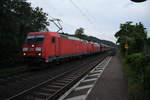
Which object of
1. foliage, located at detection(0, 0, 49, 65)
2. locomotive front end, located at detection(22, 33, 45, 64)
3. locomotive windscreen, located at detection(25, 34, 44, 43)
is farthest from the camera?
foliage, located at detection(0, 0, 49, 65)

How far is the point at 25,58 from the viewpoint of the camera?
1656 centimetres

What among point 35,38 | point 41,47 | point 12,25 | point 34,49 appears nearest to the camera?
point 41,47

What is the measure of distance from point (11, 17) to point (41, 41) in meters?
6.25

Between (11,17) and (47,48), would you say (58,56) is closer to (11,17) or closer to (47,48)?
(47,48)

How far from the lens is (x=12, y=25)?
803 inches

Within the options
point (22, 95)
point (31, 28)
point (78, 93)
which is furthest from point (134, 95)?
point (31, 28)

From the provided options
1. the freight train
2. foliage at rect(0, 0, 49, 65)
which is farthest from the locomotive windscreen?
foliage at rect(0, 0, 49, 65)

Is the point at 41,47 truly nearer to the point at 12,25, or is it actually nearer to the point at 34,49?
the point at 34,49

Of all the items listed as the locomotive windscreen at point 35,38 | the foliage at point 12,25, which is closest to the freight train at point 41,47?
the locomotive windscreen at point 35,38

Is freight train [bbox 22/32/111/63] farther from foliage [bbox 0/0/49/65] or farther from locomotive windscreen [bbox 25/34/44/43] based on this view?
foliage [bbox 0/0/49/65]

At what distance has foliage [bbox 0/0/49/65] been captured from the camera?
64.0 ft

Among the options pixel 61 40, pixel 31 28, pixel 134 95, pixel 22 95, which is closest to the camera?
pixel 134 95

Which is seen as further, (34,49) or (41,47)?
(34,49)

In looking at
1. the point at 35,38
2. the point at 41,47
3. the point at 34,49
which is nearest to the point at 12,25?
the point at 35,38
